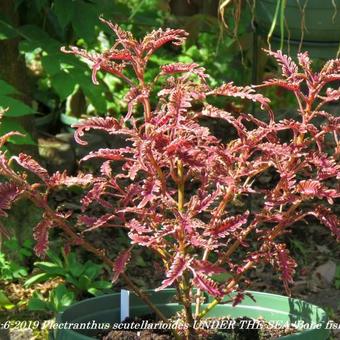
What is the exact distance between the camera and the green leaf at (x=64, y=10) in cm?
355

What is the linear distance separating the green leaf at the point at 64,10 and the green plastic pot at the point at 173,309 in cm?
128

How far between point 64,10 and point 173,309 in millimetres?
1402

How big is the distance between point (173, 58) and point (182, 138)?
13.4ft

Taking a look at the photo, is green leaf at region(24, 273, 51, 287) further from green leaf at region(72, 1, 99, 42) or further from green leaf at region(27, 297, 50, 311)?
green leaf at region(72, 1, 99, 42)

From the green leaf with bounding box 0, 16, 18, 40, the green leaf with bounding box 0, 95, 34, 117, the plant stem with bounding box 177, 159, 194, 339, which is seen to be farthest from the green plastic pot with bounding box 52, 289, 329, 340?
the green leaf with bounding box 0, 16, 18, 40

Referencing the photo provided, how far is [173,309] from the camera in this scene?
2.70 m

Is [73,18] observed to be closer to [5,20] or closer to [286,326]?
[5,20]

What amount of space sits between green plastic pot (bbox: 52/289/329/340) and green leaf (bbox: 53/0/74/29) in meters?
1.28

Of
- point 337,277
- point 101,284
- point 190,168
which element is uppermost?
point 190,168

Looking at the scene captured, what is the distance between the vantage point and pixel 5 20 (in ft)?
12.6

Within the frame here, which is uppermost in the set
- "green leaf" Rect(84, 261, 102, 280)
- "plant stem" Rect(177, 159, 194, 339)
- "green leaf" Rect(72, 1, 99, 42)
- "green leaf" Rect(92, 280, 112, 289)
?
"green leaf" Rect(72, 1, 99, 42)

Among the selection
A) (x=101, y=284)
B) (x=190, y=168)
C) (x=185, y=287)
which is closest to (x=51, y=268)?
(x=101, y=284)

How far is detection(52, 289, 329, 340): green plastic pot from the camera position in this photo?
2578 millimetres

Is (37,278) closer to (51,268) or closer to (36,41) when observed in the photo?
(51,268)
